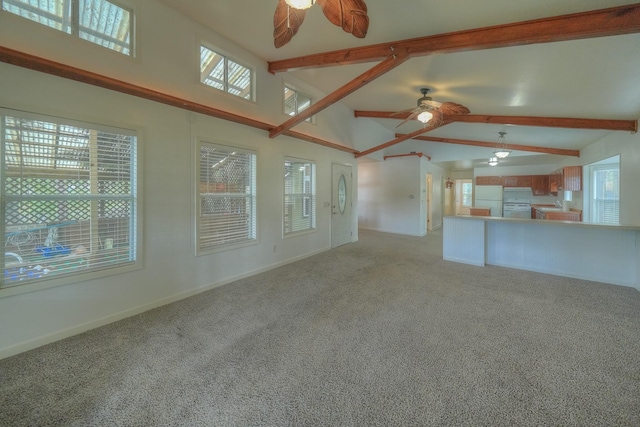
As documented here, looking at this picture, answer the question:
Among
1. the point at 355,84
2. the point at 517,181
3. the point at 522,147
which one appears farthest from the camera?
the point at 517,181

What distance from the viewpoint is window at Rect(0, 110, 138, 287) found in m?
2.13

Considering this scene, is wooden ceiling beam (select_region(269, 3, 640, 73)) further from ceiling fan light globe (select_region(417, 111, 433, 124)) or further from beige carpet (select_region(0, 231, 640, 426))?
beige carpet (select_region(0, 231, 640, 426))

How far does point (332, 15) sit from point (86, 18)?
99.7 inches

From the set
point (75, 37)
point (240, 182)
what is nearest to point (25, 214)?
point (75, 37)

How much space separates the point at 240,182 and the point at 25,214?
2311mm

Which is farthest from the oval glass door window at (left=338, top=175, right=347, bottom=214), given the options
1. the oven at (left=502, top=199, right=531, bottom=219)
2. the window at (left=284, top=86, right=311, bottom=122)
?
the oven at (left=502, top=199, right=531, bottom=219)

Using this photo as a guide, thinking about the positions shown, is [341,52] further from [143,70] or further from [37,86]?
[37,86]

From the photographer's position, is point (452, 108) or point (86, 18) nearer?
point (86, 18)

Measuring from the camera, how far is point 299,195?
531cm

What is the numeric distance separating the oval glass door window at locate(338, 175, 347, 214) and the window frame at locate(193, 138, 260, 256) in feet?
9.10

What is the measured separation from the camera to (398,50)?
3.00 metres

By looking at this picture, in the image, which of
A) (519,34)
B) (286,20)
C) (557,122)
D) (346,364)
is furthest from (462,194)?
(286,20)

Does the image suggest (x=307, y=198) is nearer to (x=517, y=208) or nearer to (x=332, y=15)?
(x=332, y=15)

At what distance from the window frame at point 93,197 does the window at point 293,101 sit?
2759 millimetres
